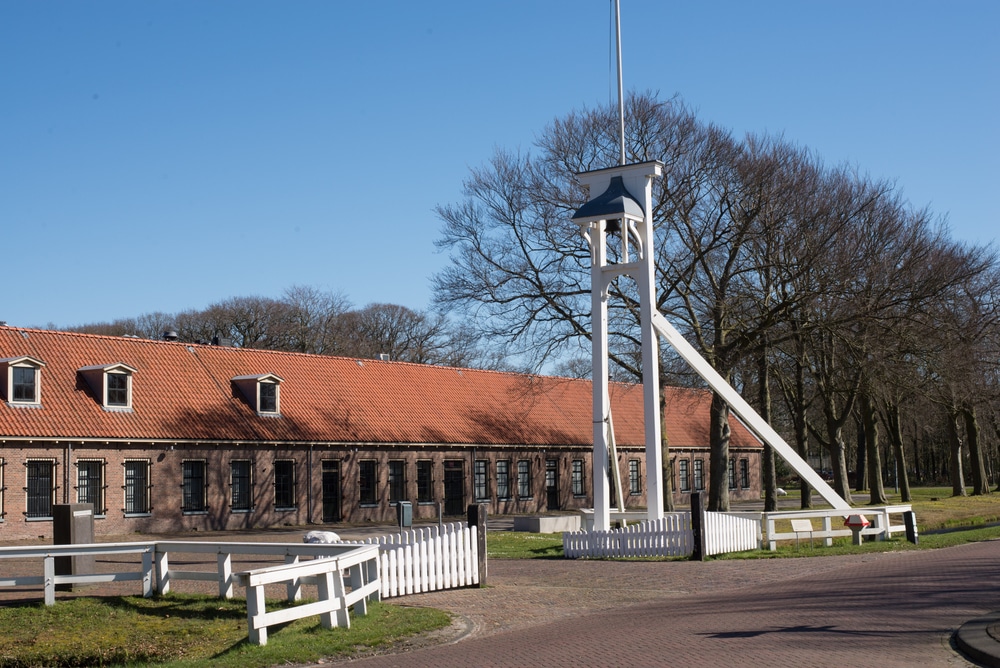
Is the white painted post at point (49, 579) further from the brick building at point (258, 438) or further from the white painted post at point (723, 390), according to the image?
the brick building at point (258, 438)

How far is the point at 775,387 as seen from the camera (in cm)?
4238

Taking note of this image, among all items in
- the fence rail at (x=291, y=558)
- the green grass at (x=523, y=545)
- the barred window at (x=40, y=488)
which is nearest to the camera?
the fence rail at (x=291, y=558)

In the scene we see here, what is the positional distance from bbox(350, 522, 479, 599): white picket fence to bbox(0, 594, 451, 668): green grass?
97 centimetres

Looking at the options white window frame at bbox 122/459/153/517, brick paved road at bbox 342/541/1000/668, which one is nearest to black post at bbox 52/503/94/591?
A: brick paved road at bbox 342/541/1000/668

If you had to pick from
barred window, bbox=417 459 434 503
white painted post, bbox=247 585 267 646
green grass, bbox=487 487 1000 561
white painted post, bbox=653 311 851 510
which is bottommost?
green grass, bbox=487 487 1000 561

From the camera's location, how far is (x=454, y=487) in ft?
134

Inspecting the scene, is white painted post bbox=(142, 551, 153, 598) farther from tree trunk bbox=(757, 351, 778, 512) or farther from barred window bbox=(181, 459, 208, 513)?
tree trunk bbox=(757, 351, 778, 512)

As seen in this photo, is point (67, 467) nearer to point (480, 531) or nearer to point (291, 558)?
point (291, 558)

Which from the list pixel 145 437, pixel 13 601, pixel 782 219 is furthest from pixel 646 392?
pixel 145 437

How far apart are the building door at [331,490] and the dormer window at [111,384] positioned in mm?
7521

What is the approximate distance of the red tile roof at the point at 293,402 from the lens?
30.6m

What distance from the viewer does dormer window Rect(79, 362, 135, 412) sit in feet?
102

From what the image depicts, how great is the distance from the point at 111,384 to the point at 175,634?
21.1 metres

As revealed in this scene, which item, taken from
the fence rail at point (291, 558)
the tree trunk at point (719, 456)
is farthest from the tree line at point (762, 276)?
the fence rail at point (291, 558)
